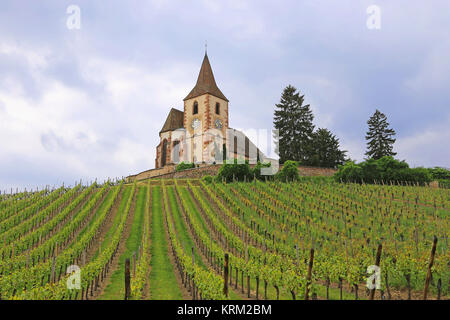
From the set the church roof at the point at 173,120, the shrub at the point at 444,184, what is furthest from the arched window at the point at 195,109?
the shrub at the point at 444,184

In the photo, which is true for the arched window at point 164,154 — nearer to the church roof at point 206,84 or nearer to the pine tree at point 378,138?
the church roof at point 206,84

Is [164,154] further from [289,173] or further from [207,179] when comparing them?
[289,173]

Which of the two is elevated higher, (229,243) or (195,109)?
(195,109)

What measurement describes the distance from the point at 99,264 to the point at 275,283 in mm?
6173

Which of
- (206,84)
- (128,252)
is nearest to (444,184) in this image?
(206,84)

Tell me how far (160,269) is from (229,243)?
4.57 metres

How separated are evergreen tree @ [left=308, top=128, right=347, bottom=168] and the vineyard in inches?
548

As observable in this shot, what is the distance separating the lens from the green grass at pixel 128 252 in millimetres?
10163

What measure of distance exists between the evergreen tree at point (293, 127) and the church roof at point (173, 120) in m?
15.9

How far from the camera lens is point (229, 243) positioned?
53.3ft

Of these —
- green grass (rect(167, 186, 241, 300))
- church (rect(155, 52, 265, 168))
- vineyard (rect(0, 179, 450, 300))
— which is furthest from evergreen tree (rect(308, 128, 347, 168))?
green grass (rect(167, 186, 241, 300))

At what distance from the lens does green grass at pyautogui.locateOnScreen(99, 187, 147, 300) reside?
10.2m

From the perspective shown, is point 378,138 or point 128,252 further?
point 378,138
